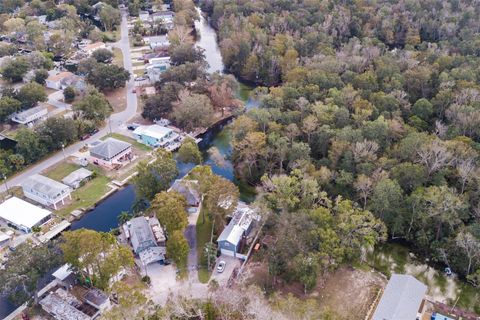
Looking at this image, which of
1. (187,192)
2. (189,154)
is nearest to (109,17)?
(189,154)

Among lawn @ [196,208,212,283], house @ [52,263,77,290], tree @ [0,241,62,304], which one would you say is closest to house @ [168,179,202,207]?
lawn @ [196,208,212,283]

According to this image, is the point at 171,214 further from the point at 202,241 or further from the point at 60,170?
the point at 60,170

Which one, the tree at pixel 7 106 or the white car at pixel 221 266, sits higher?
the white car at pixel 221 266

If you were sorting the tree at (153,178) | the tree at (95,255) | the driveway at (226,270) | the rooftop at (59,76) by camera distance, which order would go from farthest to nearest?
the rooftop at (59,76) → the tree at (153,178) → the driveway at (226,270) → the tree at (95,255)

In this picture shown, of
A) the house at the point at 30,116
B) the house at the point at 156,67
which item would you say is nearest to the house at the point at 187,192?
the house at the point at 30,116

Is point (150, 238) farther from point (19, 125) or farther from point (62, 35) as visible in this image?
point (62, 35)

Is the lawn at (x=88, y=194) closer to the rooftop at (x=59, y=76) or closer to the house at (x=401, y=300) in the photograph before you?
the rooftop at (x=59, y=76)
